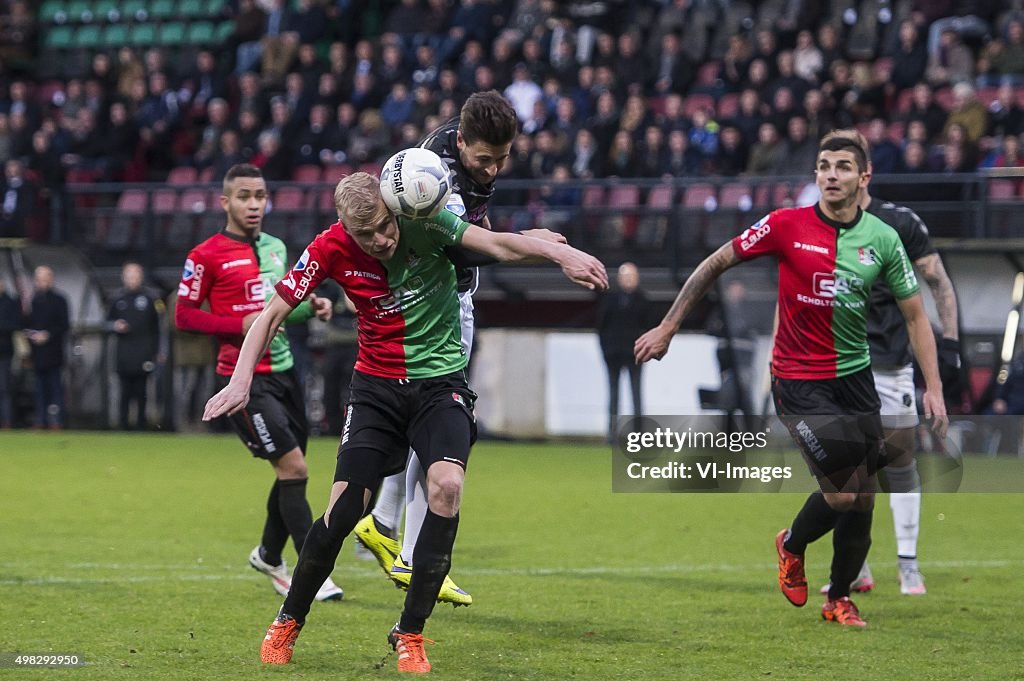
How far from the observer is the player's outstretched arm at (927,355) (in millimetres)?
7043

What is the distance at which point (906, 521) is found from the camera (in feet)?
27.9

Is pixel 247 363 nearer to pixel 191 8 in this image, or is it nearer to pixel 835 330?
pixel 835 330

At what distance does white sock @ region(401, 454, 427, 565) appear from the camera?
748 cm

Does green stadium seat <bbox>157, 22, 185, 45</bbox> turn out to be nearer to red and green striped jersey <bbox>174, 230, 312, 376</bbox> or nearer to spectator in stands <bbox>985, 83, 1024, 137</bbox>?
spectator in stands <bbox>985, 83, 1024, 137</bbox>

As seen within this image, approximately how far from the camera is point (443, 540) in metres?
6.10

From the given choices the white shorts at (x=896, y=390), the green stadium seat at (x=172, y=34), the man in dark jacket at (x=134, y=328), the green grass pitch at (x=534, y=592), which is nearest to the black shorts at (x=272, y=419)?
the green grass pitch at (x=534, y=592)

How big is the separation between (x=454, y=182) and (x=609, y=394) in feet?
37.3

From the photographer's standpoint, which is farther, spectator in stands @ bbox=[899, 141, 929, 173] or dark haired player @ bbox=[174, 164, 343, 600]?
spectator in stands @ bbox=[899, 141, 929, 173]

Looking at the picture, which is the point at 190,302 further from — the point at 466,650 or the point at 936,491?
the point at 936,491

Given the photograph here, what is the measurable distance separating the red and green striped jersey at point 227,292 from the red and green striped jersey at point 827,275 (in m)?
2.50

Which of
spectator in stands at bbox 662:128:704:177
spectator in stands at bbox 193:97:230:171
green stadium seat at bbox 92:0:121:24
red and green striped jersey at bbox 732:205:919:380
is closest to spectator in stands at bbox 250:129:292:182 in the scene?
spectator in stands at bbox 193:97:230:171

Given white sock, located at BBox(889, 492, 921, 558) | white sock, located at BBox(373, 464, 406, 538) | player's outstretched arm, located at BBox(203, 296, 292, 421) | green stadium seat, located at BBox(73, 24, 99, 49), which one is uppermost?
green stadium seat, located at BBox(73, 24, 99, 49)

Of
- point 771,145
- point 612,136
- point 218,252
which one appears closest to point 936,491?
point 771,145

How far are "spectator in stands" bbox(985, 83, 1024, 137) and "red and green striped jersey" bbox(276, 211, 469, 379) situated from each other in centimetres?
1300
